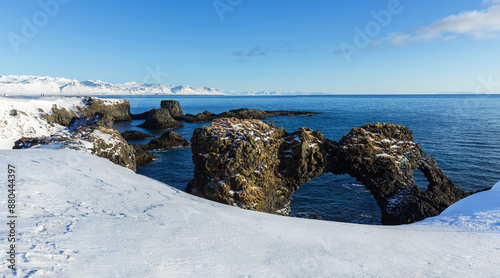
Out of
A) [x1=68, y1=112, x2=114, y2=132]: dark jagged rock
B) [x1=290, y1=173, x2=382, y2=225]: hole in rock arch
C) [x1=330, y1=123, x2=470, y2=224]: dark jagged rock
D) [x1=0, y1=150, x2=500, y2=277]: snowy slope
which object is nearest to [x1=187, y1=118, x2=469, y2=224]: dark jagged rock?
[x1=330, y1=123, x2=470, y2=224]: dark jagged rock

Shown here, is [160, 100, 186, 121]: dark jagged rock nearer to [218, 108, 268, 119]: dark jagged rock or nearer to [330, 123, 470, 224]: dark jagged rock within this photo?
[218, 108, 268, 119]: dark jagged rock

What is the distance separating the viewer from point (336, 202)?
22781 millimetres

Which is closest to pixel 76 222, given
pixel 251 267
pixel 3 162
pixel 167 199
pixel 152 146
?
pixel 167 199

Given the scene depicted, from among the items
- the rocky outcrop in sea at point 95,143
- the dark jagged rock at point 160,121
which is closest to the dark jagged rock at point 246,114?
the dark jagged rock at point 160,121

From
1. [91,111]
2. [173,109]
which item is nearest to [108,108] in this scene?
[91,111]

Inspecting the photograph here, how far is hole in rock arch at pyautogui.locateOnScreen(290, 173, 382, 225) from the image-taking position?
2031 centimetres

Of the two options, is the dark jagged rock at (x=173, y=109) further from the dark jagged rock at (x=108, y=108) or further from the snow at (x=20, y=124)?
the snow at (x=20, y=124)

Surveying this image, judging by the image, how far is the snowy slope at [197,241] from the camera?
5820 millimetres

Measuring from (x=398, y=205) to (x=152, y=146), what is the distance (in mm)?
36190

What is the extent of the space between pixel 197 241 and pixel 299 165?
12.4 metres

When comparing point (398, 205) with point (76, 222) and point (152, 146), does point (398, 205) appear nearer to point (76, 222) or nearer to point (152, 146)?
point (76, 222)

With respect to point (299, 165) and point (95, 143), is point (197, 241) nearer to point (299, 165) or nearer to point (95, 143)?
point (299, 165)

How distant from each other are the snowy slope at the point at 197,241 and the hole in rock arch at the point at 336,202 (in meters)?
9.47

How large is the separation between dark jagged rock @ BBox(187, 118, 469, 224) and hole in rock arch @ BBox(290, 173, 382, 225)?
9.02 ft
